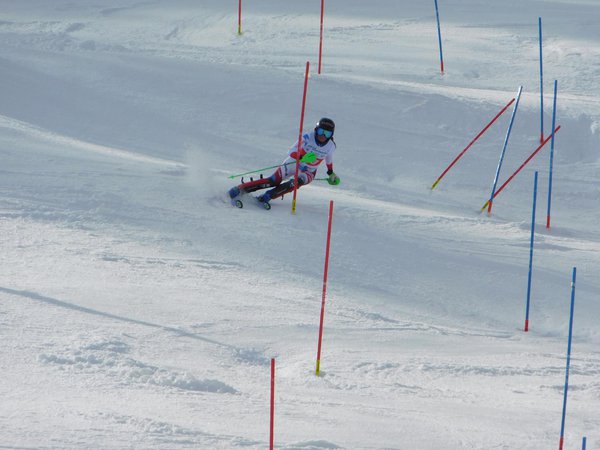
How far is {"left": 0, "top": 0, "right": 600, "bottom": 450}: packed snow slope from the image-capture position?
248 inches

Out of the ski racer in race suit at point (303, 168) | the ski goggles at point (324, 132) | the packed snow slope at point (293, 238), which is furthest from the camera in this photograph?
the ski racer in race suit at point (303, 168)

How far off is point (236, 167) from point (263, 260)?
4357 millimetres

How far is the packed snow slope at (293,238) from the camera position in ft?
20.7

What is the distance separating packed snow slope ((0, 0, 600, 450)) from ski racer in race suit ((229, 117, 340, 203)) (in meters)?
0.37

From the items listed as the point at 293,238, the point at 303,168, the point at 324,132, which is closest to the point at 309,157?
the point at 303,168

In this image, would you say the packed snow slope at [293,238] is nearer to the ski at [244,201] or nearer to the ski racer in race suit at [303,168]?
the ski at [244,201]

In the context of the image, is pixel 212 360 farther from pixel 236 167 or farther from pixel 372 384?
pixel 236 167

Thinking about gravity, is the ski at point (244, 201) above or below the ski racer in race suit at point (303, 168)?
below

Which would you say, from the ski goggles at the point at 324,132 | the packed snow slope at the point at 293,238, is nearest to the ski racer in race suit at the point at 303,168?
the ski goggles at the point at 324,132

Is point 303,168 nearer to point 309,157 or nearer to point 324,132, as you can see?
point 309,157

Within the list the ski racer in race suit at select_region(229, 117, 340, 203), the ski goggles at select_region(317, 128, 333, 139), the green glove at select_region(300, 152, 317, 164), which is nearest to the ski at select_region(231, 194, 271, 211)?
the ski racer in race suit at select_region(229, 117, 340, 203)

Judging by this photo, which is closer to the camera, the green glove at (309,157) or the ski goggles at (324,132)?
the ski goggles at (324,132)

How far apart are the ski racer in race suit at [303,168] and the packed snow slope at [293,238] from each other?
0.37 meters

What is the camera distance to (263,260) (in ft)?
33.3
